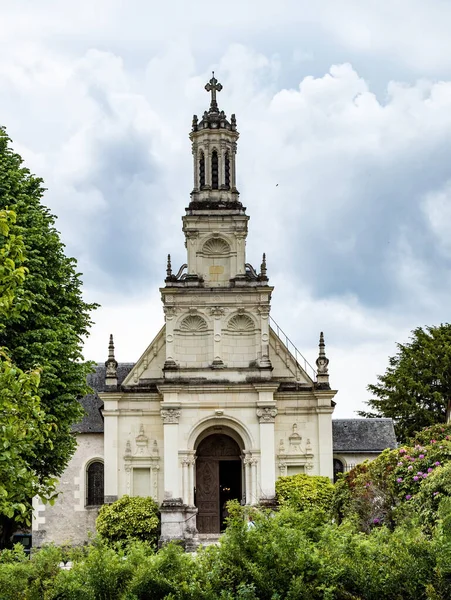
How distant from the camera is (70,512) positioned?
153 ft

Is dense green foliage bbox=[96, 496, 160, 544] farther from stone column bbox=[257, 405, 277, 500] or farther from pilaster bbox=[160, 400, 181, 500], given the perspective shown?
stone column bbox=[257, 405, 277, 500]

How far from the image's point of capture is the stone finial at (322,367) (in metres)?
44.0

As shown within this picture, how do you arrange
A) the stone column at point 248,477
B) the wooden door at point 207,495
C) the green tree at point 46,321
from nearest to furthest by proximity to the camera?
1. the green tree at point 46,321
2. the stone column at point 248,477
3. the wooden door at point 207,495

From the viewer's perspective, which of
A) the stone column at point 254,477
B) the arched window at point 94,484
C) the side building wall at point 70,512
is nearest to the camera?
the stone column at point 254,477

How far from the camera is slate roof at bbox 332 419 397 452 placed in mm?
47562

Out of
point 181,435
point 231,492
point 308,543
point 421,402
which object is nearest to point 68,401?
point 308,543

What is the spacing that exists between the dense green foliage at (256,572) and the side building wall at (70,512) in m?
29.9

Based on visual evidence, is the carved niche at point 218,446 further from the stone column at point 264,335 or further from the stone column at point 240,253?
the stone column at point 240,253

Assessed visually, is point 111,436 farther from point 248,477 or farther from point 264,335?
point 264,335

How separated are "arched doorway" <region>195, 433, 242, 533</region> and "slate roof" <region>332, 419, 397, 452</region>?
591 cm

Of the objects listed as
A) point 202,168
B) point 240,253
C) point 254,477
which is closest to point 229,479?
point 254,477

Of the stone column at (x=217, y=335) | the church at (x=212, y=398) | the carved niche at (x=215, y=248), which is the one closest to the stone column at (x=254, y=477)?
the church at (x=212, y=398)

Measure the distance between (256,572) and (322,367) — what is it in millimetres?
28615

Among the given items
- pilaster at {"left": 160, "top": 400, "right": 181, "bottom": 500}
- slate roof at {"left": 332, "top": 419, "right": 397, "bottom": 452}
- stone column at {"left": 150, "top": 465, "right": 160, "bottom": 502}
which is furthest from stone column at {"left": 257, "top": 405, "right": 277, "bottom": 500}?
slate roof at {"left": 332, "top": 419, "right": 397, "bottom": 452}
